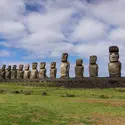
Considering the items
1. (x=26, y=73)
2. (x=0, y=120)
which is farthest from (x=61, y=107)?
(x=26, y=73)

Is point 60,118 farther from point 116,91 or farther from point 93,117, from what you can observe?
point 116,91

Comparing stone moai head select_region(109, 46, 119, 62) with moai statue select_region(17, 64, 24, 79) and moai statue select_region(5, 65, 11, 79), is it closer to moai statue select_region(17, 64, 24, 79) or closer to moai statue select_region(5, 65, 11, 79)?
moai statue select_region(17, 64, 24, 79)

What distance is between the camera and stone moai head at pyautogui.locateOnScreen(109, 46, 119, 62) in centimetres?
2827

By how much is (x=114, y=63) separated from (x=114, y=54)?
2.79 feet

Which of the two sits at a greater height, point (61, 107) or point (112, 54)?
point (112, 54)

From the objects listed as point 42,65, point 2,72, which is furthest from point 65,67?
point 2,72

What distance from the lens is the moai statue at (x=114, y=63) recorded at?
1093 inches

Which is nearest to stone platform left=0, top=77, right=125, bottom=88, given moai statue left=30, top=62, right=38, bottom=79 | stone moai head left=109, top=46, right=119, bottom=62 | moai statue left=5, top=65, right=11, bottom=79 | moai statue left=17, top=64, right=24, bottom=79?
stone moai head left=109, top=46, right=119, bottom=62

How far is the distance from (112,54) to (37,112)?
15.4m

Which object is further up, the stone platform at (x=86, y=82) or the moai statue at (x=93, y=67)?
the moai statue at (x=93, y=67)

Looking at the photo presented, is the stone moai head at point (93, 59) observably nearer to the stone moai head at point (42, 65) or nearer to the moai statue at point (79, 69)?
the moai statue at point (79, 69)

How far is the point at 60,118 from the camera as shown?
1361 centimetres

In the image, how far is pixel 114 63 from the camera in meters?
28.1

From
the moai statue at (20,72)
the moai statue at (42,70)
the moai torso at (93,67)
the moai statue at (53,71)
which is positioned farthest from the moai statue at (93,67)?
the moai statue at (20,72)
